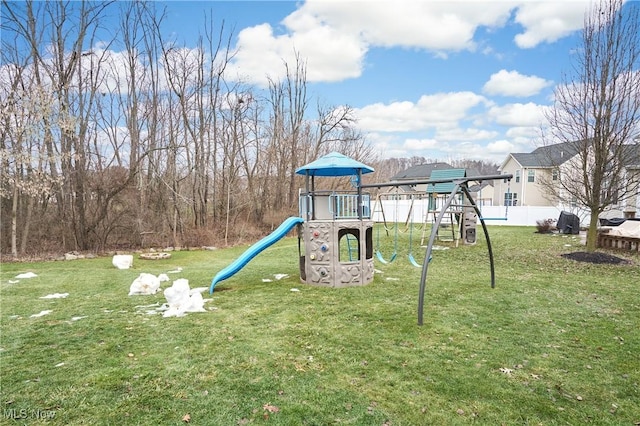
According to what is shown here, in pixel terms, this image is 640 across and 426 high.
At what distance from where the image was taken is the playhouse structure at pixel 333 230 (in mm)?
6961

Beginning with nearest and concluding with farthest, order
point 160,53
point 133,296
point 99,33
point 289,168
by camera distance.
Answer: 1. point 133,296
2. point 99,33
3. point 160,53
4. point 289,168

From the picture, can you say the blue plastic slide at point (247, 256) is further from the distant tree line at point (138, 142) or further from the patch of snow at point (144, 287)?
the distant tree line at point (138, 142)

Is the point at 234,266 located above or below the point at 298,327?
above

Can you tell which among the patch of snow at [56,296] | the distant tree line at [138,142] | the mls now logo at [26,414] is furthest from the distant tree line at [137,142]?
the mls now logo at [26,414]

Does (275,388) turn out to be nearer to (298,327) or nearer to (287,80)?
(298,327)

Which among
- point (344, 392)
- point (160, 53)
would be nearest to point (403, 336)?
point (344, 392)

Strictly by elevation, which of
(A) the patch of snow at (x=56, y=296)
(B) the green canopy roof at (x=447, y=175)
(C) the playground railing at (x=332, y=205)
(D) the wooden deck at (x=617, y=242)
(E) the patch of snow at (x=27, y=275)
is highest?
(B) the green canopy roof at (x=447, y=175)

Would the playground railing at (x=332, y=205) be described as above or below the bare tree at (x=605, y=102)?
below

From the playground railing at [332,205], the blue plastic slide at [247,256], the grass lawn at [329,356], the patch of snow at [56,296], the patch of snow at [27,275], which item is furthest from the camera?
the patch of snow at [27,275]

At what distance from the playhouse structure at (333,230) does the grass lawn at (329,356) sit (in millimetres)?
312

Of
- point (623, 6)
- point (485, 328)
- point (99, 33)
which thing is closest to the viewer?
point (485, 328)

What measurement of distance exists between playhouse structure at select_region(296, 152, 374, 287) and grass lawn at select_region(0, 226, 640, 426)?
1.02 feet

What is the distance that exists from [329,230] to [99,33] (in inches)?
491

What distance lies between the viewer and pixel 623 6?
29.7 ft
